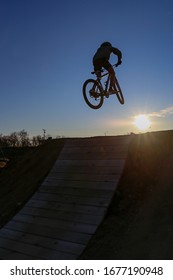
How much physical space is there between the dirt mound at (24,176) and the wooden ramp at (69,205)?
21.9 inches

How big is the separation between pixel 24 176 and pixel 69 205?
357 cm

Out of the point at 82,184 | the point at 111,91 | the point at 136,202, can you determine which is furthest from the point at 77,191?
the point at 111,91

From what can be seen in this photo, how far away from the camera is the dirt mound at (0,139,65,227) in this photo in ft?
29.1

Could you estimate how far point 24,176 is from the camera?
1053cm

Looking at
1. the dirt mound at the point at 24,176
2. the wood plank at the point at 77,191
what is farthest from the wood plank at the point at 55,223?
the wood plank at the point at 77,191

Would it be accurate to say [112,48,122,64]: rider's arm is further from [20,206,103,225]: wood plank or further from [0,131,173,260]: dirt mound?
[20,206,103,225]: wood plank

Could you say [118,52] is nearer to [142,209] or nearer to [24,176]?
[142,209]

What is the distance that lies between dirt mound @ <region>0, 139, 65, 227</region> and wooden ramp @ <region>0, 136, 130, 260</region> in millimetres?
558

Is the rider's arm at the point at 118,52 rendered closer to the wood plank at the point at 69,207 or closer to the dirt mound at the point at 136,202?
the dirt mound at the point at 136,202

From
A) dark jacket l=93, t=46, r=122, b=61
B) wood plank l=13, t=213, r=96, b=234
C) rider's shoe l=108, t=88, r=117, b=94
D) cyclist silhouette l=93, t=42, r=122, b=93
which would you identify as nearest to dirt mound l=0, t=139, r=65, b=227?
wood plank l=13, t=213, r=96, b=234

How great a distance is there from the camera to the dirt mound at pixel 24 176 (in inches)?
350

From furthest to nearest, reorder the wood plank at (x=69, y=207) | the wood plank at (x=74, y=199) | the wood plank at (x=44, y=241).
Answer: the wood plank at (x=74, y=199) < the wood plank at (x=69, y=207) < the wood plank at (x=44, y=241)

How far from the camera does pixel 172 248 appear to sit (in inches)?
200

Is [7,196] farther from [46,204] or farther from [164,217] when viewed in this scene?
[164,217]
